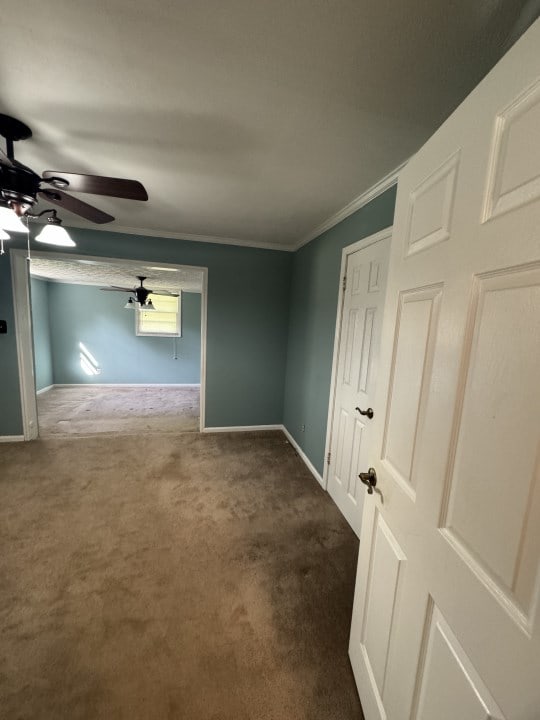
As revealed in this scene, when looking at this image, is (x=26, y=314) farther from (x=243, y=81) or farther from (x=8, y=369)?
(x=243, y=81)

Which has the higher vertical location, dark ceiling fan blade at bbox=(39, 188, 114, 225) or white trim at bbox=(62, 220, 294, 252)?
white trim at bbox=(62, 220, 294, 252)

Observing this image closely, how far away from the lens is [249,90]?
1173 millimetres

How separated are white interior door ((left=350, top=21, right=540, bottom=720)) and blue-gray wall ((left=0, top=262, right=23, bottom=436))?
3727 millimetres

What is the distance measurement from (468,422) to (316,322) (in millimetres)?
2327

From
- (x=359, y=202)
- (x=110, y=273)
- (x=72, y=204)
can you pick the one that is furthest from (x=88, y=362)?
(x=359, y=202)

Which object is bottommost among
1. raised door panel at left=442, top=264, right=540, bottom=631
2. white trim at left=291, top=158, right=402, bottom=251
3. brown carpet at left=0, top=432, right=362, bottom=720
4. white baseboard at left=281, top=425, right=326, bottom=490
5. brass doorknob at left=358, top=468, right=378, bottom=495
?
brown carpet at left=0, top=432, right=362, bottom=720

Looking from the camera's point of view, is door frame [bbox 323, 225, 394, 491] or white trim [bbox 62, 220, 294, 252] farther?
white trim [bbox 62, 220, 294, 252]

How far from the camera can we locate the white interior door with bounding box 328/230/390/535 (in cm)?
193

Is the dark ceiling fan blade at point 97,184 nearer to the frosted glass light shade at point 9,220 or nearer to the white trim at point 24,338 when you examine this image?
the frosted glass light shade at point 9,220

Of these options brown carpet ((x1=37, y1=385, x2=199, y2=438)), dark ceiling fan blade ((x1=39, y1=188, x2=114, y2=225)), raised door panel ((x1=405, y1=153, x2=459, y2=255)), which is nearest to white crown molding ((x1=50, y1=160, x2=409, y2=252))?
raised door panel ((x1=405, y1=153, x2=459, y2=255))

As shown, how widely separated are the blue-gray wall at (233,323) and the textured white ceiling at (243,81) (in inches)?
52.1

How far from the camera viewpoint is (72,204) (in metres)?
1.71

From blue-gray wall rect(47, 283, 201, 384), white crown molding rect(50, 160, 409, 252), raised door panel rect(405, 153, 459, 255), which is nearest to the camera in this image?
raised door panel rect(405, 153, 459, 255)

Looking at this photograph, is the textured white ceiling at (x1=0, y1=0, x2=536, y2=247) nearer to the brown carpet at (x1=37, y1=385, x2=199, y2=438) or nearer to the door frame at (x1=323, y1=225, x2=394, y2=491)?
the door frame at (x1=323, y1=225, x2=394, y2=491)
